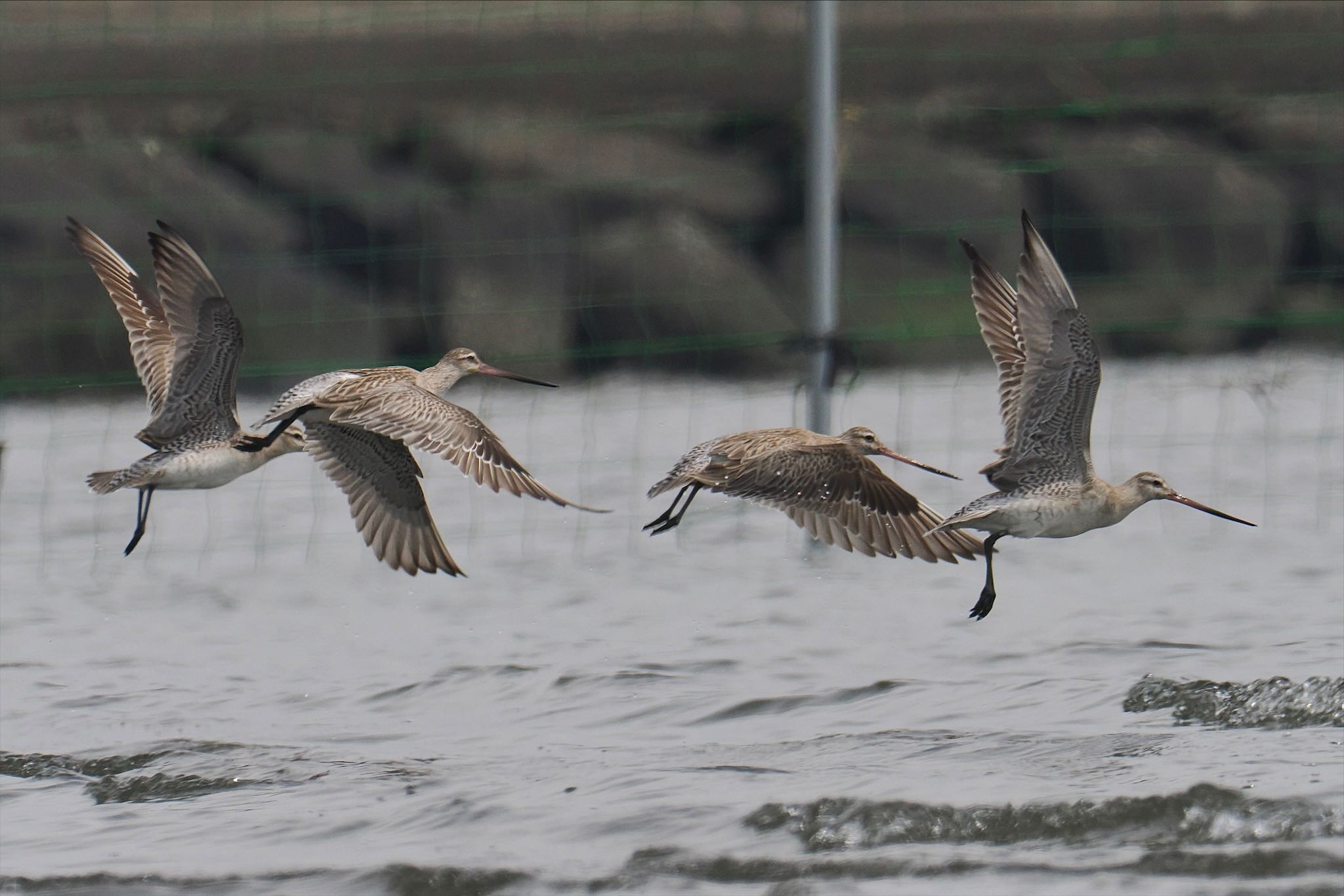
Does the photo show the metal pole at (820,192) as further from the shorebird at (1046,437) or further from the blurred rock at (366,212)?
the blurred rock at (366,212)

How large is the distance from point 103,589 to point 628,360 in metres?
4.27

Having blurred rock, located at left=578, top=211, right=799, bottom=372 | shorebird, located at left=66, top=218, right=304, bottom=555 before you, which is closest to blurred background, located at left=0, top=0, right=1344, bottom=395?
blurred rock, located at left=578, top=211, right=799, bottom=372

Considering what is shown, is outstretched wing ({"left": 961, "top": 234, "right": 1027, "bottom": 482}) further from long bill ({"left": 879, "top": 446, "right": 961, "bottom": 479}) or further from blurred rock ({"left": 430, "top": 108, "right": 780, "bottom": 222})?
blurred rock ({"left": 430, "top": 108, "right": 780, "bottom": 222})

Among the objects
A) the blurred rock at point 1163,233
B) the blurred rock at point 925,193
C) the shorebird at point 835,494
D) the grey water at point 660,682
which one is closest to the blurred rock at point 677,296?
the grey water at point 660,682

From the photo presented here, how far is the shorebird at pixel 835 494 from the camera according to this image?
22.8 feet

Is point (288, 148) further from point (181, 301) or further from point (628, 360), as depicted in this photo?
point (181, 301)

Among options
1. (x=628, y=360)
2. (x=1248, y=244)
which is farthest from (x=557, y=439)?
(x=1248, y=244)

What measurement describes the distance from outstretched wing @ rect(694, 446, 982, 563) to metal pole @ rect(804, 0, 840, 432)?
200 cm

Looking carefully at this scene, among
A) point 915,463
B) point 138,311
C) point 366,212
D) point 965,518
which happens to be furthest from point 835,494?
point 366,212

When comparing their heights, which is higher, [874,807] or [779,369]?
[779,369]

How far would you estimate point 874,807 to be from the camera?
265 inches

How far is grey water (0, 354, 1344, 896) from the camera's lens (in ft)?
21.6

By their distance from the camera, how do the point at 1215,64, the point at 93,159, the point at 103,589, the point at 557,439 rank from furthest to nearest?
the point at 1215,64, the point at 93,159, the point at 557,439, the point at 103,589

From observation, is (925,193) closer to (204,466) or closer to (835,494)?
(835,494)
